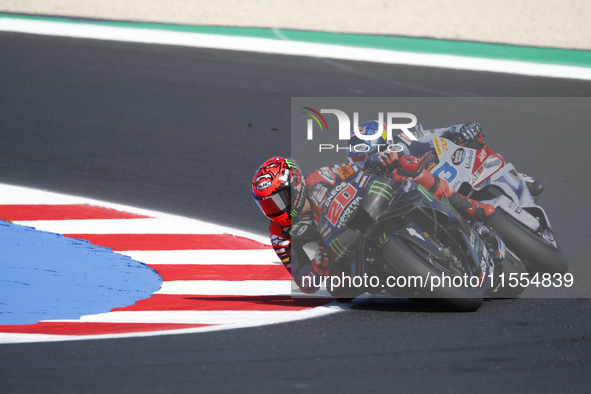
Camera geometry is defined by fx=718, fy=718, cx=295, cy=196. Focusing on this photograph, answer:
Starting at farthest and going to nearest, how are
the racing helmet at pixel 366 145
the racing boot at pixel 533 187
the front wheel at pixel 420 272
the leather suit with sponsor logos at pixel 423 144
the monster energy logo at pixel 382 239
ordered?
1. the racing boot at pixel 533 187
2. the leather suit with sponsor logos at pixel 423 144
3. the racing helmet at pixel 366 145
4. the monster energy logo at pixel 382 239
5. the front wheel at pixel 420 272

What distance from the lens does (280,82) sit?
35.6ft

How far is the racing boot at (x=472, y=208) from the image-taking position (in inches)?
206

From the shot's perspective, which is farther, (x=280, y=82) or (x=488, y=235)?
(x=280, y=82)

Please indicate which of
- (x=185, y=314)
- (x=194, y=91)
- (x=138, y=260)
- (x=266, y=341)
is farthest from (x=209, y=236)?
(x=194, y=91)

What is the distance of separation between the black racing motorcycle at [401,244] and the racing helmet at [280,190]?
0.69 ft

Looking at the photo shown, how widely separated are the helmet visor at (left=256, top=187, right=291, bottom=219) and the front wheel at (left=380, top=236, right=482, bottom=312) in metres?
0.71

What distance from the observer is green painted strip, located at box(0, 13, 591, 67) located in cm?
1203

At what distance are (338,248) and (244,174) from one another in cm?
382

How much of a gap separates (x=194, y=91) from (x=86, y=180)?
2.82 metres

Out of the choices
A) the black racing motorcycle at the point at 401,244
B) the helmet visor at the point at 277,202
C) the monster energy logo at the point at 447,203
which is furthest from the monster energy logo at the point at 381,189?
the helmet visor at the point at 277,202

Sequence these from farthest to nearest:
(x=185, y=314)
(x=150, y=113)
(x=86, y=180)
→ (x=150, y=113), (x=86, y=180), (x=185, y=314)

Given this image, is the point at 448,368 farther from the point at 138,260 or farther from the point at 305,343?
the point at 138,260

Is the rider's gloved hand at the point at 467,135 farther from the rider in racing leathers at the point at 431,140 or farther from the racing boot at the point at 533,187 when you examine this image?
the racing boot at the point at 533,187

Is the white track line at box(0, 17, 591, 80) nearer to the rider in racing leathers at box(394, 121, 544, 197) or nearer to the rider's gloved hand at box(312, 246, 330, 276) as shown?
the rider in racing leathers at box(394, 121, 544, 197)
